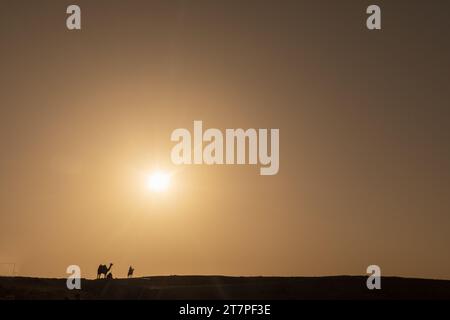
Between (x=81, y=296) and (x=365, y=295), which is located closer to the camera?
(x=81, y=296)

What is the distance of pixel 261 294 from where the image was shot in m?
60.7

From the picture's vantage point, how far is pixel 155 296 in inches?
2163

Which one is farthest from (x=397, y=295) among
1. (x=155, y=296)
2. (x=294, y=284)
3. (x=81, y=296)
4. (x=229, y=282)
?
(x=81, y=296)

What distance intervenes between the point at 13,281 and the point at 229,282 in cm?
2332
